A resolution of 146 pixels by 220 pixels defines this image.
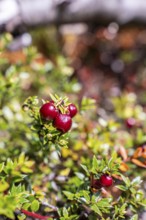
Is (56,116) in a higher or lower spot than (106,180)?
higher

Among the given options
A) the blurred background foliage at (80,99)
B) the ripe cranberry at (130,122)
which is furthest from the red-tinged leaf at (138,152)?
the ripe cranberry at (130,122)

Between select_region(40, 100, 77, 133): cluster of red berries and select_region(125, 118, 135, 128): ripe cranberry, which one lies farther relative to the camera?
select_region(125, 118, 135, 128): ripe cranberry

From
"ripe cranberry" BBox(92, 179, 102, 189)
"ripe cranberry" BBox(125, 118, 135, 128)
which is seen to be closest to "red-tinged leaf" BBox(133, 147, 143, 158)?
"ripe cranberry" BBox(92, 179, 102, 189)

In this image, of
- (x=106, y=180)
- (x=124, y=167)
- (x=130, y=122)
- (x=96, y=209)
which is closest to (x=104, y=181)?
(x=106, y=180)

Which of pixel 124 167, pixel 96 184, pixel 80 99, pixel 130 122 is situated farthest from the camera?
pixel 80 99

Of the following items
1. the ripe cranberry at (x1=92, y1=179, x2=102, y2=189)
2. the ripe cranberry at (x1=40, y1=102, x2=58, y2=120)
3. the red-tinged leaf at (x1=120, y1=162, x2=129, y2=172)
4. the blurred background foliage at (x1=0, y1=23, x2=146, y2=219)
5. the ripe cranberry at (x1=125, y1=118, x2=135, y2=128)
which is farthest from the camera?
the ripe cranberry at (x1=125, y1=118, x2=135, y2=128)

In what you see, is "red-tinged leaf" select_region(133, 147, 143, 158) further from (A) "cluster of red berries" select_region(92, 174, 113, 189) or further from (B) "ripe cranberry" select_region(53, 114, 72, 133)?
(B) "ripe cranberry" select_region(53, 114, 72, 133)

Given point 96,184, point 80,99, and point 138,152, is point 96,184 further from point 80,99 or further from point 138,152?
point 80,99

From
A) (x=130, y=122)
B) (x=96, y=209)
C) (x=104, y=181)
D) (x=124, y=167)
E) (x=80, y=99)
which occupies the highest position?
(x=80, y=99)
